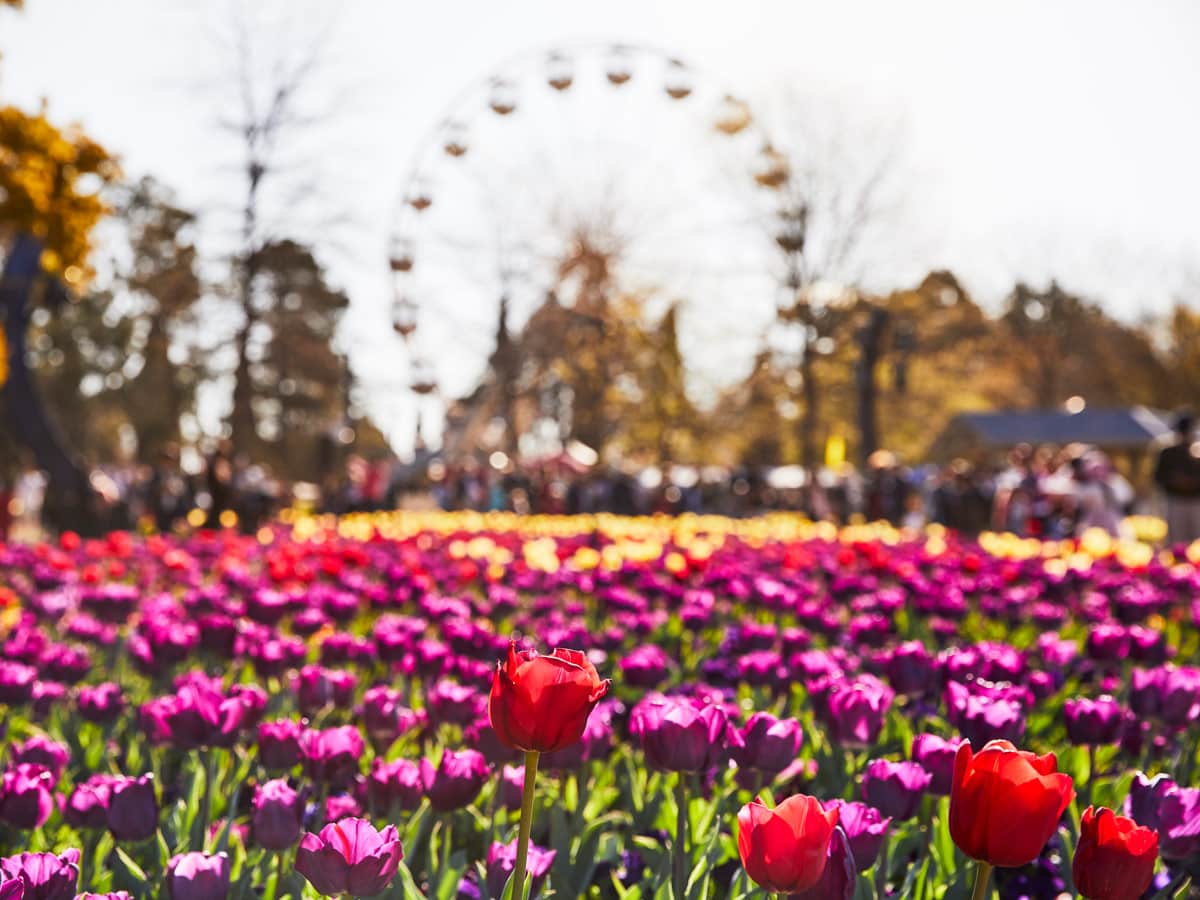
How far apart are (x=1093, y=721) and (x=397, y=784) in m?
1.44

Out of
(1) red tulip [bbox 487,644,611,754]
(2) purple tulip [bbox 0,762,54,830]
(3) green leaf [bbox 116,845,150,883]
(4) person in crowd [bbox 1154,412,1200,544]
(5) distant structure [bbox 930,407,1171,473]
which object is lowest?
(3) green leaf [bbox 116,845,150,883]

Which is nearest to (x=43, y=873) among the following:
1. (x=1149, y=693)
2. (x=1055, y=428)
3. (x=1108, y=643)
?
(x=1149, y=693)

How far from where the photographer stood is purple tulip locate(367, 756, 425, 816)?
219 cm

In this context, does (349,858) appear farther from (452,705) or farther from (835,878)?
(452,705)

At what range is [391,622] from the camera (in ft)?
12.7

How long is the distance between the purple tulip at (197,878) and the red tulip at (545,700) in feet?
1.70

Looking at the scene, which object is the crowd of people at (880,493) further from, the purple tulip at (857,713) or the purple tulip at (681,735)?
the purple tulip at (681,735)

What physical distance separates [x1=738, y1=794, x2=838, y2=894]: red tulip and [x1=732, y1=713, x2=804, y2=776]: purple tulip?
753 mm

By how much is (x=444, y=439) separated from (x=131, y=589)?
27367mm

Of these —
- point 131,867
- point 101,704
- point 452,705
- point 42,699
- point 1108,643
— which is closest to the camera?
point 131,867

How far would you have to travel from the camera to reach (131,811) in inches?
81.4

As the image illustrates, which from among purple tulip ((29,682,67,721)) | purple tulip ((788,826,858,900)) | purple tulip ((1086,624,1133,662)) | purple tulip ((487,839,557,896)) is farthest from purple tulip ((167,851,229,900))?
purple tulip ((1086,624,1133,662))

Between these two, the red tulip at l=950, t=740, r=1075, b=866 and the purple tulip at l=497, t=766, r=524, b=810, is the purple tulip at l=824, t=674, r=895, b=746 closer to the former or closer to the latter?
the purple tulip at l=497, t=766, r=524, b=810

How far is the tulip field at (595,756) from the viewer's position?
4.75ft
